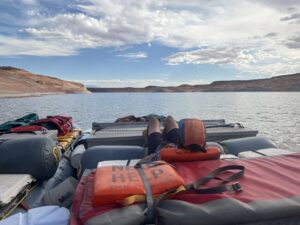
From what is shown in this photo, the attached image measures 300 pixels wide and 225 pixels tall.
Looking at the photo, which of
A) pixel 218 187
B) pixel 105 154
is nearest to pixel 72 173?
pixel 105 154

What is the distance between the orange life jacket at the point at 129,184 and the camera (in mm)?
1761

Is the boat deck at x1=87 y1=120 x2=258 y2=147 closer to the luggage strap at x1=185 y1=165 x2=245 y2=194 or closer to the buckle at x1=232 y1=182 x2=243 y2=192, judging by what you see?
the luggage strap at x1=185 y1=165 x2=245 y2=194

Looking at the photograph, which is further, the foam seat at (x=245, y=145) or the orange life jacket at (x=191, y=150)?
the foam seat at (x=245, y=145)

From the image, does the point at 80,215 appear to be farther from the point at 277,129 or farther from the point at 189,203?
the point at 277,129

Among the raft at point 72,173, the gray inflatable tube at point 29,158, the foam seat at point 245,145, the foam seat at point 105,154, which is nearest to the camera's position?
the raft at point 72,173

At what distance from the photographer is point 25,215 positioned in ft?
6.89

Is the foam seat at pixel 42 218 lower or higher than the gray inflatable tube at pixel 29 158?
lower

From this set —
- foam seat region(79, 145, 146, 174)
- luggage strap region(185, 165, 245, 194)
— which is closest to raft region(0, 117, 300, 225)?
foam seat region(79, 145, 146, 174)

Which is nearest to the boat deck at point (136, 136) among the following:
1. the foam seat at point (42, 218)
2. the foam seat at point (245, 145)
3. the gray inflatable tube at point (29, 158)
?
the foam seat at point (245, 145)

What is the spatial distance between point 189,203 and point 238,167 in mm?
628

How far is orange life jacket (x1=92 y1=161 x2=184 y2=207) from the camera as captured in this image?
1.76 meters

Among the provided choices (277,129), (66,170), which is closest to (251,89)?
(277,129)

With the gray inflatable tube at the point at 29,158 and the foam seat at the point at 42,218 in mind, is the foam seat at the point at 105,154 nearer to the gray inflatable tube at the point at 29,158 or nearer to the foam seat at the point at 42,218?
the gray inflatable tube at the point at 29,158

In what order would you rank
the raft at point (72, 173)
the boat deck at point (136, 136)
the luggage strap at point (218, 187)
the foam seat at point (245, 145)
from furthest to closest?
the boat deck at point (136, 136)
the foam seat at point (245, 145)
the luggage strap at point (218, 187)
the raft at point (72, 173)
